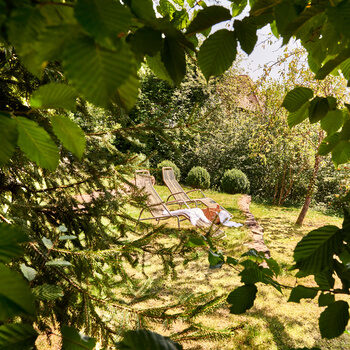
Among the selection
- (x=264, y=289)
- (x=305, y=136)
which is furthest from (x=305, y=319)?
(x=305, y=136)

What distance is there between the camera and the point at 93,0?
0.26 m

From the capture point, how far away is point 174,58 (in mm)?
428

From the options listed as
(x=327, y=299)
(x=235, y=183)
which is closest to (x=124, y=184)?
(x=327, y=299)

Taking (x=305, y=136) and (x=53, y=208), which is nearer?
(x=53, y=208)

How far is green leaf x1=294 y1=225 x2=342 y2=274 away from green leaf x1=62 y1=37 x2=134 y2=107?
0.57 m

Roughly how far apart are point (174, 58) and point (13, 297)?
0.39m

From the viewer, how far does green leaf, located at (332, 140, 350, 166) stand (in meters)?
1.01

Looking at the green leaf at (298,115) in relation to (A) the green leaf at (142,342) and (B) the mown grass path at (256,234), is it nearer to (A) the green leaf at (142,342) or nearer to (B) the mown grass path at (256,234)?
(A) the green leaf at (142,342)

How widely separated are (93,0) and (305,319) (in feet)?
16.0

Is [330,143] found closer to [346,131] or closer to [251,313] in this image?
[346,131]

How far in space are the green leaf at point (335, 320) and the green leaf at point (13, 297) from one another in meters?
0.69

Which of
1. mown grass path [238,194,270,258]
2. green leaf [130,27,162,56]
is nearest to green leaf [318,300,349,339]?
green leaf [130,27,162,56]

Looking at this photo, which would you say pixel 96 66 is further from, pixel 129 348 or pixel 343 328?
pixel 343 328

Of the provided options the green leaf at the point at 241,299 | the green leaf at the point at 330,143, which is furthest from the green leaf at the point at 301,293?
the green leaf at the point at 330,143
